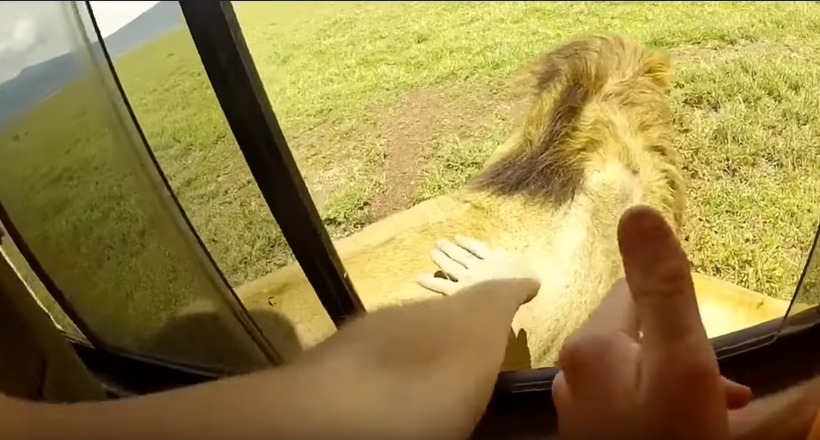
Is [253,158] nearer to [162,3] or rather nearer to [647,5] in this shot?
Result: [162,3]

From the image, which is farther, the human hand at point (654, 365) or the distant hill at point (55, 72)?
the distant hill at point (55, 72)

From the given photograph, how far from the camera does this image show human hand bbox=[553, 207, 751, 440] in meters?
0.41

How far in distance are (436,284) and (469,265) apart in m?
0.03

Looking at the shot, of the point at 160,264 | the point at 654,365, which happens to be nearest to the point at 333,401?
the point at 654,365

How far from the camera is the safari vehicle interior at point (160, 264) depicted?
565 millimetres

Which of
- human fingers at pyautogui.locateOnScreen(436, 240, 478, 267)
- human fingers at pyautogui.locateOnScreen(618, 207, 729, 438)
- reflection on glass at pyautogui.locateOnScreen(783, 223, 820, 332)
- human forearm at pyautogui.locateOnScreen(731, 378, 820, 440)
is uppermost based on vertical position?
human fingers at pyautogui.locateOnScreen(618, 207, 729, 438)

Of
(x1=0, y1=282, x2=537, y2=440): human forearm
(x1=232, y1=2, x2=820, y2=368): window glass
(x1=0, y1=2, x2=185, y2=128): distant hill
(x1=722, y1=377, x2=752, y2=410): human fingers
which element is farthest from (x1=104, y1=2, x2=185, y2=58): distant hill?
(x1=722, y1=377, x2=752, y2=410): human fingers

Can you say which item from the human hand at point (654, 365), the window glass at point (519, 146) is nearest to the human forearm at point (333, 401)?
the human hand at point (654, 365)

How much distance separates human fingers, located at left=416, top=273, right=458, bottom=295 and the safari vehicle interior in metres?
0.05

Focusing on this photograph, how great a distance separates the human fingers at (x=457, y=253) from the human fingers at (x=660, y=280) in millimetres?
295

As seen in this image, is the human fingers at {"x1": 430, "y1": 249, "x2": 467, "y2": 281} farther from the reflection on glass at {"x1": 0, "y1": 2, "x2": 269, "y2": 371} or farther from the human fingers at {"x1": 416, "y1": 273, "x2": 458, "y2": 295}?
the reflection on glass at {"x1": 0, "y1": 2, "x2": 269, "y2": 371}

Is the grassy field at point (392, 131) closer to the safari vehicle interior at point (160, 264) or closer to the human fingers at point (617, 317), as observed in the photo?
the safari vehicle interior at point (160, 264)

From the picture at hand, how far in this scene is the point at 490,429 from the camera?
639 millimetres

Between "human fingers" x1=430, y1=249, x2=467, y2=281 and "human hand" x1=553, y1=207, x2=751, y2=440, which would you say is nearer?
"human hand" x1=553, y1=207, x2=751, y2=440
